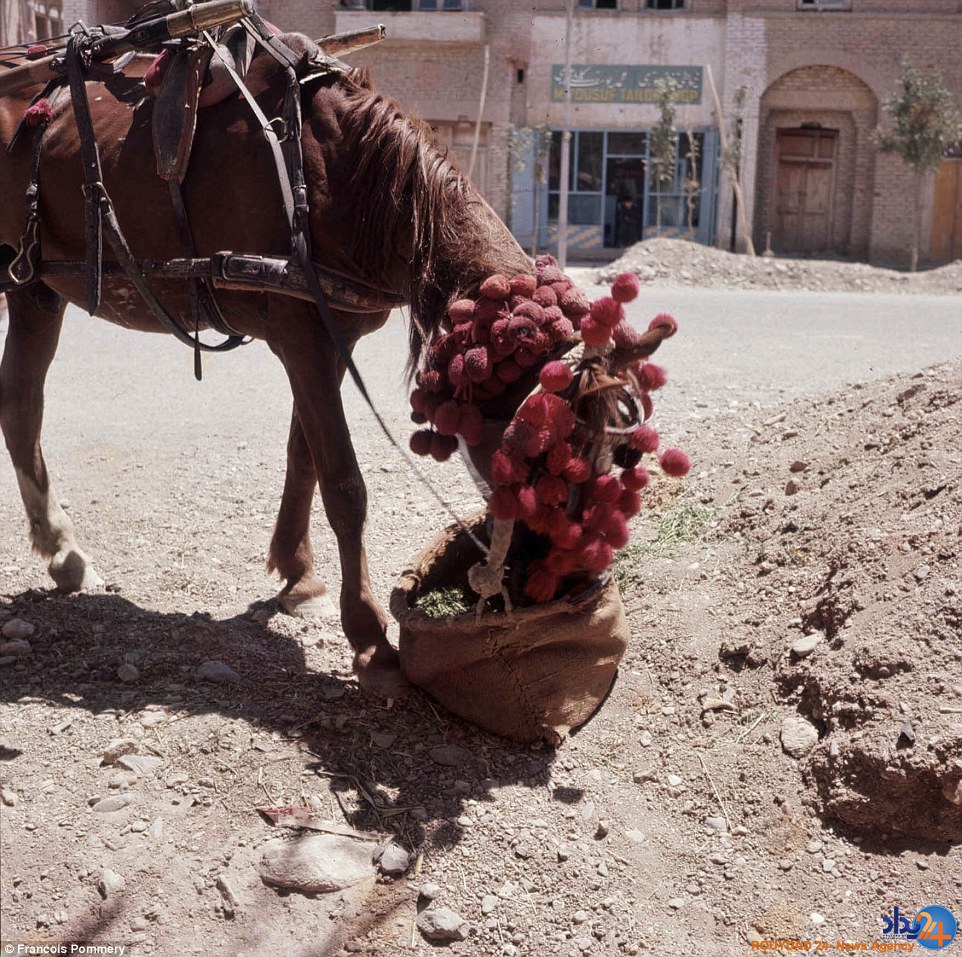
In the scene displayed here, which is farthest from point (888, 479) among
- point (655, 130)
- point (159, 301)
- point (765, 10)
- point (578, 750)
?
point (765, 10)

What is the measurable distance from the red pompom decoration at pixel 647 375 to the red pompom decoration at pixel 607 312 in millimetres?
250

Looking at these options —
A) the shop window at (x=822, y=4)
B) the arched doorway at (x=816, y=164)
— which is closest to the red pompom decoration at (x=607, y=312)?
the arched doorway at (x=816, y=164)

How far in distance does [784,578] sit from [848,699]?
72 centimetres

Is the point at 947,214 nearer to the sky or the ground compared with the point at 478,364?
nearer to the ground

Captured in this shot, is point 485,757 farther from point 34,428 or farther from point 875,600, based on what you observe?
point 34,428

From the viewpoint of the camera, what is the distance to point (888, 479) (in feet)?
→ 12.6

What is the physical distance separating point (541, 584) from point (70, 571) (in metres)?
2.19

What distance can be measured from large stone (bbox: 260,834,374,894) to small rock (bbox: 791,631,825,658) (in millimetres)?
1389

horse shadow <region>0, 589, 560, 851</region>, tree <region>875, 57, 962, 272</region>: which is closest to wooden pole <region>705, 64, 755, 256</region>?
tree <region>875, 57, 962, 272</region>

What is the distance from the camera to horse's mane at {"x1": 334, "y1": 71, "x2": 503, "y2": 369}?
3.11 m

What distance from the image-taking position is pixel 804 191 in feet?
77.6

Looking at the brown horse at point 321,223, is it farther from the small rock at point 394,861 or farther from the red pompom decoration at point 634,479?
the small rock at point 394,861

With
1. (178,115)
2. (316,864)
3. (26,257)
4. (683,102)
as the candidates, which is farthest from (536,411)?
(683,102)

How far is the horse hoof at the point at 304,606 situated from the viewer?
13.5 ft
